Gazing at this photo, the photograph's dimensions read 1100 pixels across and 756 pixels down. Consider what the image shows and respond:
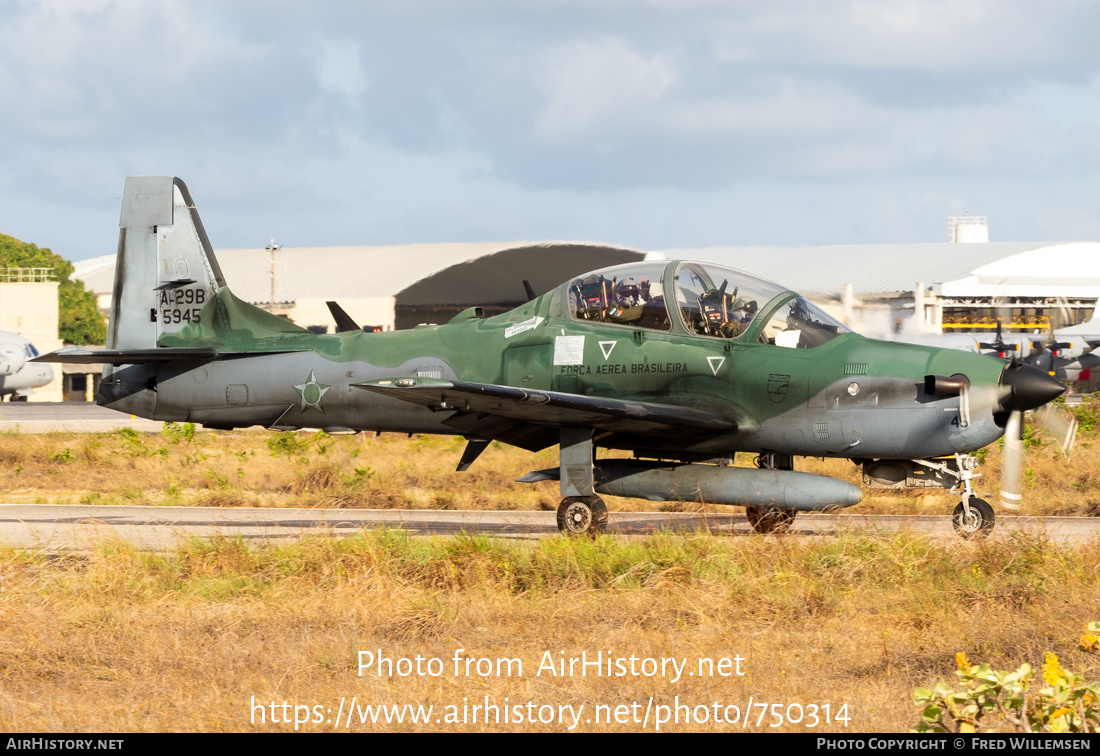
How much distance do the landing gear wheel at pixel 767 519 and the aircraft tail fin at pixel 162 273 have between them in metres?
6.24

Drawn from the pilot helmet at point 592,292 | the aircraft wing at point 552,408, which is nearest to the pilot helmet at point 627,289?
the pilot helmet at point 592,292

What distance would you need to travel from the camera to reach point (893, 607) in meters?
7.68

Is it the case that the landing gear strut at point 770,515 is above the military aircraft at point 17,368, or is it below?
below

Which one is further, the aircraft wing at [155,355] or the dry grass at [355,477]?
the dry grass at [355,477]

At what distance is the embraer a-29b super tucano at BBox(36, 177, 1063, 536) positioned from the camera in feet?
35.4

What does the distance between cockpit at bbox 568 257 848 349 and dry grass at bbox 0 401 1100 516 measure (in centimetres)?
370

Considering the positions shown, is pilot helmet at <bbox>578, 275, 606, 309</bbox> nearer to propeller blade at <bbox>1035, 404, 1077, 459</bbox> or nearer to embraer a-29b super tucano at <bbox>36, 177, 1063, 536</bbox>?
embraer a-29b super tucano at <bbox>36, 177, 1063, 536</bbox>

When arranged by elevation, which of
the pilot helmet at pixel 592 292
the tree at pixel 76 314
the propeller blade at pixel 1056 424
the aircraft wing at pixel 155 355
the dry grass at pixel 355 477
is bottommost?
the dry grass at pixel 355 477

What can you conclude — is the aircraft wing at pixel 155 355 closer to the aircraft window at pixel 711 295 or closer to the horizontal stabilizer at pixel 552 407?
the horizontal stabilizer at pixel 552 407

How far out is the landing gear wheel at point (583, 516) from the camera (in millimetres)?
11547

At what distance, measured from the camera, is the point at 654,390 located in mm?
11695

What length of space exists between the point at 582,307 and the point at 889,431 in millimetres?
3445

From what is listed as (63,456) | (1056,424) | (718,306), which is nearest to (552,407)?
(718,306)
